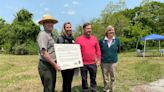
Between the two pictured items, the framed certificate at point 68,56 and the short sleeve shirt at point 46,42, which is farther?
the framed certificate at point 68,56

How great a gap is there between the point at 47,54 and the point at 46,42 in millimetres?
244

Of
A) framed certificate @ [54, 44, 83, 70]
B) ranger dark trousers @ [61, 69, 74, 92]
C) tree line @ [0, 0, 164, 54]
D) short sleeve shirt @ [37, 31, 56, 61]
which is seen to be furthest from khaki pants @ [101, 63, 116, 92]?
tree line @ [0, 0, 164, 54]

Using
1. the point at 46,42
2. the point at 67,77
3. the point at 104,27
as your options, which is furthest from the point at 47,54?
the point at 104,27

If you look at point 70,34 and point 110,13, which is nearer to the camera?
point 70,34

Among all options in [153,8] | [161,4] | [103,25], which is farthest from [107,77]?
[161,4]

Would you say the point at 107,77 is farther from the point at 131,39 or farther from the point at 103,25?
the point at 131,39

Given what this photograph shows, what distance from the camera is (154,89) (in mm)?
10211

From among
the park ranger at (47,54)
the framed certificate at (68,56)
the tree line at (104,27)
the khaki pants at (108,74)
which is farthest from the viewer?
the tree line at (104,27)

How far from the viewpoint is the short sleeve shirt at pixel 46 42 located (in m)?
6.63

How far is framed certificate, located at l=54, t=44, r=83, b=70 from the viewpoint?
703 centimetres

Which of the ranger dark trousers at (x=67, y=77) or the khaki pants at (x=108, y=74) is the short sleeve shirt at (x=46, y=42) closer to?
the ranger dark trousers at (x=67, y=77)

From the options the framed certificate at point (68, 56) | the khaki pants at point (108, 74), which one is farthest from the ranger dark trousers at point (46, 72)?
the khaki pants at point (108, 74)

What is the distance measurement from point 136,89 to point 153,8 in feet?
167

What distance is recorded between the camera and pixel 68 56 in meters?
7.50
